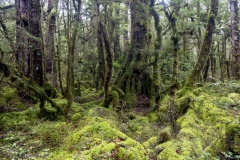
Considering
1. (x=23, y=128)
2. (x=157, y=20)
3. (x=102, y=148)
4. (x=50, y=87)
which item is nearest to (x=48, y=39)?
(x=50, y=87)

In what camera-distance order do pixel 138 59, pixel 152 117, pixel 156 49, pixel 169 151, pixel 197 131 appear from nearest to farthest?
pixel 169 151 → pixel 197 131 → pixel 152 117 → pixel 156 49 → pixel 138 59

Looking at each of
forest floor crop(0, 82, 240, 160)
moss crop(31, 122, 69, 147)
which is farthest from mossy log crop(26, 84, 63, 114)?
moss crop(31, 122, 69, 147)

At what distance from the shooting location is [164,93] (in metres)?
9.32

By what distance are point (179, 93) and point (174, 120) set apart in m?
1.37

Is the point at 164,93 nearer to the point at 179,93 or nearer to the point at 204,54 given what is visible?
the point at 179,93

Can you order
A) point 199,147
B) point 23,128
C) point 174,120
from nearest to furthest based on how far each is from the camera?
1. point 199,147
2. point 23,128
3. point 174,120

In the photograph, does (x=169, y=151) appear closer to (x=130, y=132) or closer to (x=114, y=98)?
(x=130, y=132)

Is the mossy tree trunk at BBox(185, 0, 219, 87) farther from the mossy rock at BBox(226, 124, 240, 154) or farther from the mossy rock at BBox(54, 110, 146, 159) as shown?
the mossy rock at BBox(54, 110, 146, 159)

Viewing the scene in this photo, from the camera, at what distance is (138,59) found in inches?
402

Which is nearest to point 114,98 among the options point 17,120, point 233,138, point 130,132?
point 130,132

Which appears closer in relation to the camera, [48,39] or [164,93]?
[164,93]

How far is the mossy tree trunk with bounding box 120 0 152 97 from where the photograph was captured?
9914 mm

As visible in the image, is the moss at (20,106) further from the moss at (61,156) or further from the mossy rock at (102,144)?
the moss at (61,156)

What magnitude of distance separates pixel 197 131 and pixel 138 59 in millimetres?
4892
